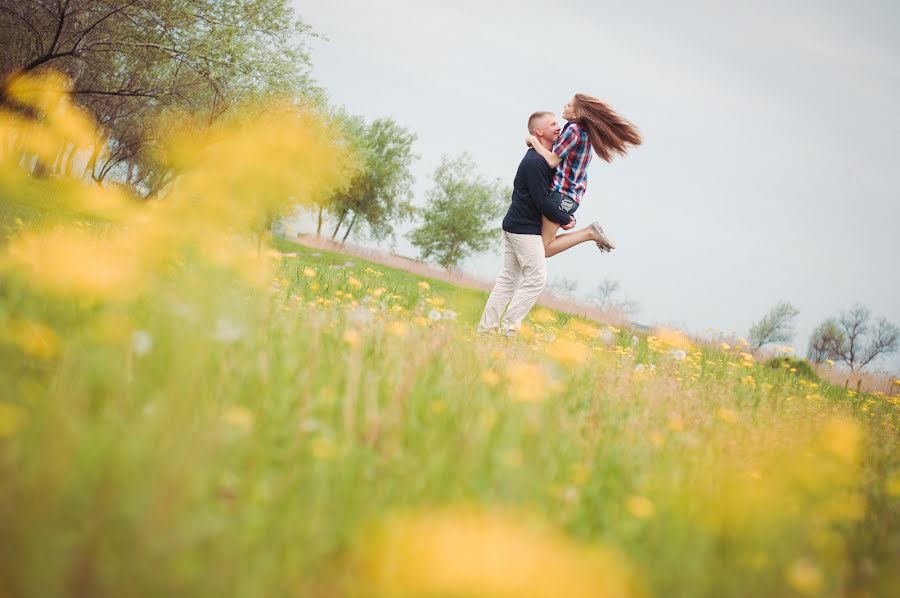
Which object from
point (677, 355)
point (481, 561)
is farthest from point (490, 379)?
point (677, 355)

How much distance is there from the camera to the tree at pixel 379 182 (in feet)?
151

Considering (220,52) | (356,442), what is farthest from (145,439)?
(220,52)

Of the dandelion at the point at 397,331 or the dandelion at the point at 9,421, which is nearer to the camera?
the dandelion at the point at 9,421

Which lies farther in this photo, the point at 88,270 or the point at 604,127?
the point at 604,127

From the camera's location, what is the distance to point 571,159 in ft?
21.7

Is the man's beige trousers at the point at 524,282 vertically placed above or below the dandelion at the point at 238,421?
above

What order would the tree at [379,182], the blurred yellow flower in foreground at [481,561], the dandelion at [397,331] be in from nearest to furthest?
the blurred yellow flower in foreground at [481,561] < the dandelion at [397,331] < the tree at [379,182]

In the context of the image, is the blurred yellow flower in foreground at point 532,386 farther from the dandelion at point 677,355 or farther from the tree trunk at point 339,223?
the tree trunk at point 339,223

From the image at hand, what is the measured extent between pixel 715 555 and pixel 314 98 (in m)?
18.5

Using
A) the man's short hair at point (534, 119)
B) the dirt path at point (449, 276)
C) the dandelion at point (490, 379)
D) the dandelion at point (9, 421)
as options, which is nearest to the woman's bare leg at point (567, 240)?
the man's short hair at point (534, 119)

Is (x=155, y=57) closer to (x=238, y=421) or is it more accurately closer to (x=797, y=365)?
(x=238, y=421)

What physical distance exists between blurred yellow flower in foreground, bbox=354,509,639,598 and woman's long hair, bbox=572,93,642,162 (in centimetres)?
591

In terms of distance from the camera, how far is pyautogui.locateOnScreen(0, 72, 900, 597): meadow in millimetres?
1331

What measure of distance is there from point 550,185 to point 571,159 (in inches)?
17.1
